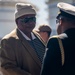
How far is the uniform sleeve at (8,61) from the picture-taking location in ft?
15.5

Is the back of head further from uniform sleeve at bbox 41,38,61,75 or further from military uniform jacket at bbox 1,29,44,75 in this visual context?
military uniform jacket at bbox 1,29,44,75

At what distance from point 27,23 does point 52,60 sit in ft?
3.65

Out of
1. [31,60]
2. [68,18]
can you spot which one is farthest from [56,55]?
[31,60]

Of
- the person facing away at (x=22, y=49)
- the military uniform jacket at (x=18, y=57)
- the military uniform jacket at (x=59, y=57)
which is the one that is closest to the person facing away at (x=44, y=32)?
the person facing away at (x=22, y=49)

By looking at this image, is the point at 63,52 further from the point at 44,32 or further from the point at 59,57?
the point at 44,32

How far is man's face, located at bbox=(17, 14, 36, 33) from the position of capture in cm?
488

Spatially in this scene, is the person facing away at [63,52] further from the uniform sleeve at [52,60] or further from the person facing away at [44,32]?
the person facing away at [44,32]

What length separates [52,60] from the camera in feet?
12.7

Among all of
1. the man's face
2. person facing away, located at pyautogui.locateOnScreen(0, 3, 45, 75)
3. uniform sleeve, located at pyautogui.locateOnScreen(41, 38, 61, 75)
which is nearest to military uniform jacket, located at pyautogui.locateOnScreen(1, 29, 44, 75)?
person facing away, located at pyautogui.locateOnScreen(0, 3, 45, 75)

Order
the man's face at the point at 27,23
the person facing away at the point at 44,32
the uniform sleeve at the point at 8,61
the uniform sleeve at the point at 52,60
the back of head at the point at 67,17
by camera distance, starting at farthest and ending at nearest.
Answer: the person facing away at the point at 44,32 < the man's face at the point at 27,23 < the uniform sleeve at the point at 8,61 < the back of head at the point at 67,17 < the uniform sleeve at the point at 52,60

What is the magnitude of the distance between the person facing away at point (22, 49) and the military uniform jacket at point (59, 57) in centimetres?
82

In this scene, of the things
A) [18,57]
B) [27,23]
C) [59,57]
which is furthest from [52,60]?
[27,23]

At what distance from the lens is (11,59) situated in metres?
4.77

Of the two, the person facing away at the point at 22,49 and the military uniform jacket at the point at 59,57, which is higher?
the military uniform jacket at the point at 59,57
